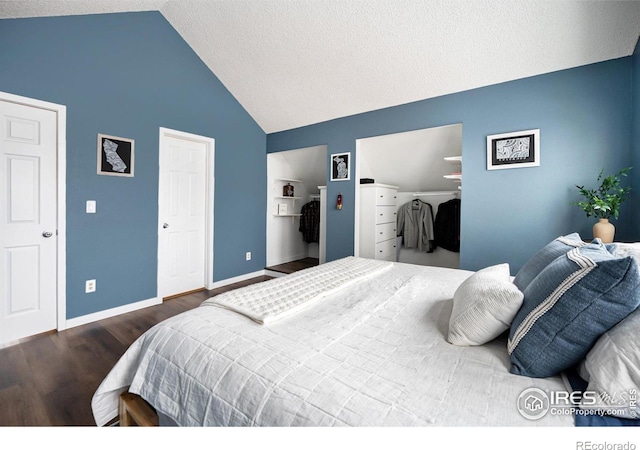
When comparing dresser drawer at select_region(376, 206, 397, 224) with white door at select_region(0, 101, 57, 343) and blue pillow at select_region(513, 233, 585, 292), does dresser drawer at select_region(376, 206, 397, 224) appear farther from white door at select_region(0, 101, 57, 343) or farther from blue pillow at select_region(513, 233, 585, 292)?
white door at select_region(0, 101, 57, 343)

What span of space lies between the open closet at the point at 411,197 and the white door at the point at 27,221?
3166 millimetres

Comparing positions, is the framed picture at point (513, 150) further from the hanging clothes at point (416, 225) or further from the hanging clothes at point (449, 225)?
the hanging clothes at point (416, 225)

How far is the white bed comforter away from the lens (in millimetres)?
694

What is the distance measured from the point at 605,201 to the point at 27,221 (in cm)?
472

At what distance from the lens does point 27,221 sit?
2305 millimetres

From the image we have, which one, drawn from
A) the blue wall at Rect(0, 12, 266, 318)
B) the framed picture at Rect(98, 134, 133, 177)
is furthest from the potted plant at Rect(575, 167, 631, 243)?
the framed picture at Rect(98, 134, 133, 177)

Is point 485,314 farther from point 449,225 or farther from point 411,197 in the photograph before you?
point 411,197

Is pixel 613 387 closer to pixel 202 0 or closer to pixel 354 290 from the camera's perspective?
pixel 354 290

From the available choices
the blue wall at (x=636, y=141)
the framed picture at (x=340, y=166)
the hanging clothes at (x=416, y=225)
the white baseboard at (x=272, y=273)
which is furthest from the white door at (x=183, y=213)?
the blue wall at (x=636, y=141)

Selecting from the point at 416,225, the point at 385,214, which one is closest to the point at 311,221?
the point at 385,214

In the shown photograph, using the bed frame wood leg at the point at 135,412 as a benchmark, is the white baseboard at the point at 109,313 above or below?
below

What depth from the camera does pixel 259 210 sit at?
4.39 m

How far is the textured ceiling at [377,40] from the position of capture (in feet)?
7.08
